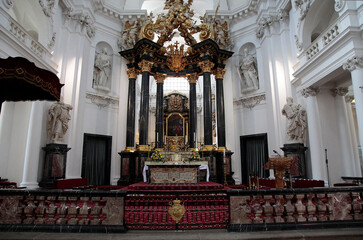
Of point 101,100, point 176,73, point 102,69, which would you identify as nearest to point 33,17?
point 102,69

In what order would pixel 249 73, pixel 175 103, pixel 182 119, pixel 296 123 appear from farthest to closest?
pixel 175 103, pixel 182 119, pixel 249 73, pixel 296 123

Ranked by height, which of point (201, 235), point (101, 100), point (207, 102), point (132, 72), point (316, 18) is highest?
point (316, 18)

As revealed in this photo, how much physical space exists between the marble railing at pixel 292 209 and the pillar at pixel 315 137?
449cm

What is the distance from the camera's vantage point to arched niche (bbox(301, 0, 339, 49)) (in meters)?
8.52

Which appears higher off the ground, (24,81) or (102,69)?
(102,69)

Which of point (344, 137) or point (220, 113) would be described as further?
point (220, 113)

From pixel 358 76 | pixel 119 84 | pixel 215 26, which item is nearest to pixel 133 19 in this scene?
pixel 119 84

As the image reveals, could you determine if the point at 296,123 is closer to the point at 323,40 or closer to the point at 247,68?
the point at 323,40

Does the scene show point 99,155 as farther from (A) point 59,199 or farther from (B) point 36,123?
(A) point 59,199

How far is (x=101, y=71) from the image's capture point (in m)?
11.7

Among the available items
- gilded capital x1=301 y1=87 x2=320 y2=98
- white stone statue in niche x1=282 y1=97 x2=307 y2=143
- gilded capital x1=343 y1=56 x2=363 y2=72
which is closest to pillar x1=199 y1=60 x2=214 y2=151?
white stone statue in niche x1=282 y1=97 x2=307 y2=143

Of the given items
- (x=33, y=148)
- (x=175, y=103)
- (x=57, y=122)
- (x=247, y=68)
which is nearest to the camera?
(x=33, y=148)

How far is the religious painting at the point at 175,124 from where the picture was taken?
14.8m

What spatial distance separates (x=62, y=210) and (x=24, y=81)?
271cm
